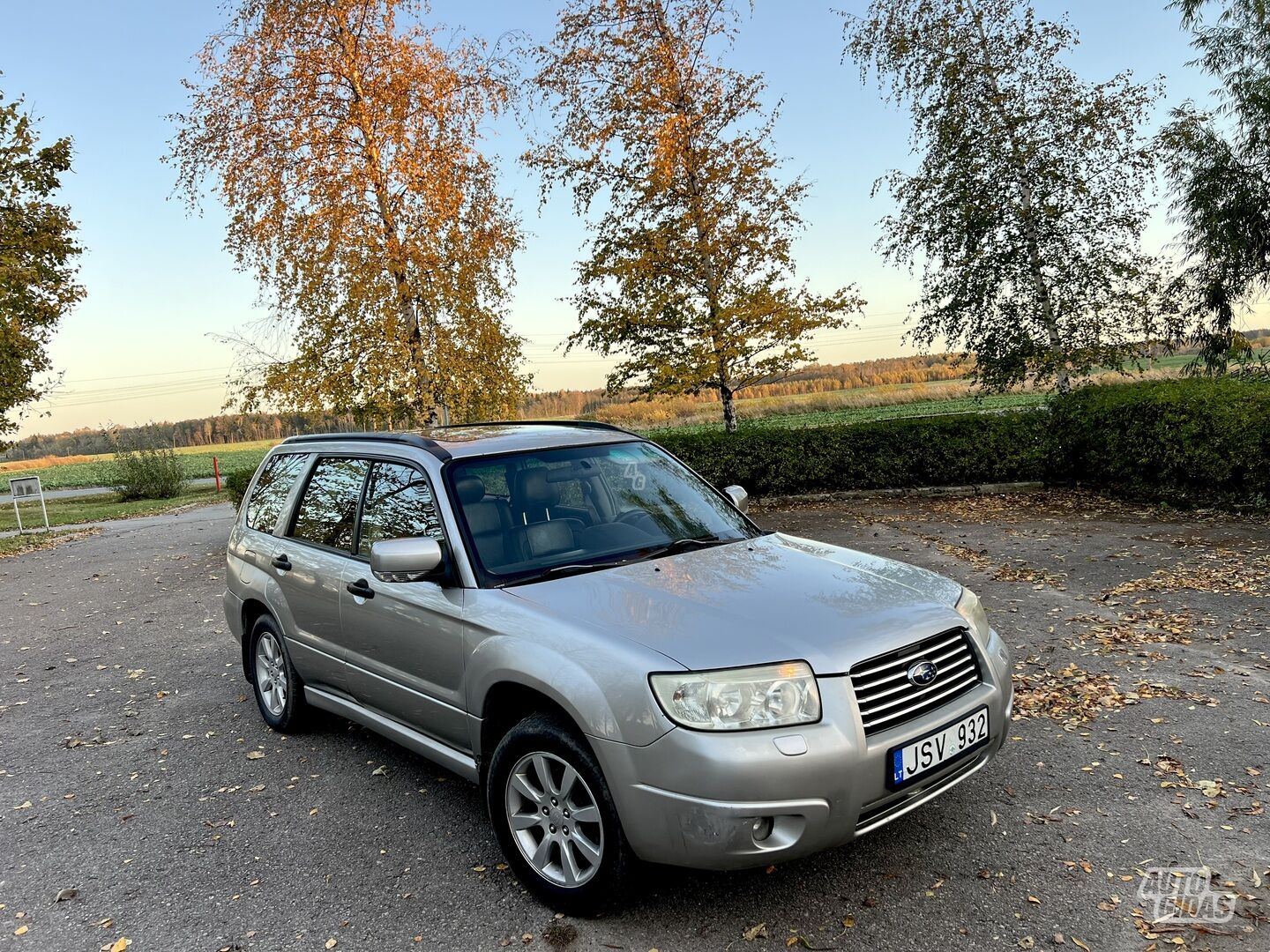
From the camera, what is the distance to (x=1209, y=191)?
16.1m

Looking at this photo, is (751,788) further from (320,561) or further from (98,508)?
(98,508)

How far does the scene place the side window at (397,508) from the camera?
4012 mm

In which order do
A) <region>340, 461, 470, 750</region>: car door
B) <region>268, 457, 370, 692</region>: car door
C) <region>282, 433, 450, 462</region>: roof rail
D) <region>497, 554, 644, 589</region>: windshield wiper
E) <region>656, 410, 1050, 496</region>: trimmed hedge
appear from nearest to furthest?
<region>497, 554, 644, 589</region>: windshield wiper → <region>340, 461, 470, 750</region>: car door → <region>282, 433, 450, 462</region>: roof rail → <region>268, 457, 370, 692</region>: car door → <region>656, 410, 1050, 496</region>: trimmed hedge

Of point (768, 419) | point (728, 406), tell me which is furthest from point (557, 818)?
point (768, 419)

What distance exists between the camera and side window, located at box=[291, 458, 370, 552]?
4586mm

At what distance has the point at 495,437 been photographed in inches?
177

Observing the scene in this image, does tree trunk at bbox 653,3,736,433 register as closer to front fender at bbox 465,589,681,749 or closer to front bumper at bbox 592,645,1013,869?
front fender at bbox 465,589,681,749

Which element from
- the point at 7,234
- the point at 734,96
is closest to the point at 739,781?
the point at 734,96

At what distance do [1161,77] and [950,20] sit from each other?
11.9 ft

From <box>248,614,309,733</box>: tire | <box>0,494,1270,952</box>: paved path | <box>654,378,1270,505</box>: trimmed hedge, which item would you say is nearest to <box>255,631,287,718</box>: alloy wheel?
<box>248,614,309,733</box>: tire

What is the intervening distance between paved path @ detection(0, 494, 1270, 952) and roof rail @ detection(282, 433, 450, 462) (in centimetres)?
172

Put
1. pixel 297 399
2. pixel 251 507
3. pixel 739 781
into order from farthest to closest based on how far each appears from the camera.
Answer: pixel 297 399, pixel 251 507, pixel 739 781

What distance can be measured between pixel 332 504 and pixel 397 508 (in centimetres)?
77

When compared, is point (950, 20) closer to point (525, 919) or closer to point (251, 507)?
point (251, 507)
